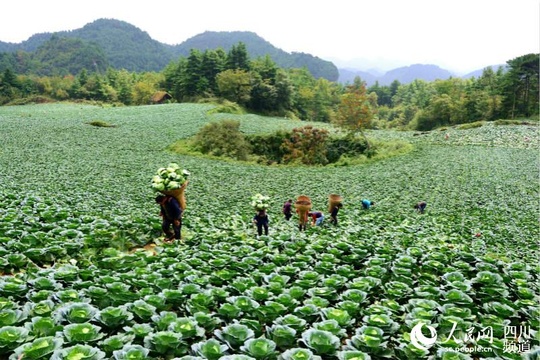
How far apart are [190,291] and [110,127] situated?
1652 inches

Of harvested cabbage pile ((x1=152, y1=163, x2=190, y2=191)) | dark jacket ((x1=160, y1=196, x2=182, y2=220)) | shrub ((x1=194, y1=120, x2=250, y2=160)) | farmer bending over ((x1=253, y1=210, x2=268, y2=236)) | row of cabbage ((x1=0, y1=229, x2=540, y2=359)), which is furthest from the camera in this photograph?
shrub ((x1=194, y1=120, x2=250, y2=160))

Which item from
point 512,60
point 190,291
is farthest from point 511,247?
point 512,60

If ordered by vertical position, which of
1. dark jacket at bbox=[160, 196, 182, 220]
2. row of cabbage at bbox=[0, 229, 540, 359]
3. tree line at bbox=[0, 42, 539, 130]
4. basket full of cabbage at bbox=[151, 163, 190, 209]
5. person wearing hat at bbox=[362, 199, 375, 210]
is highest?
tree line at bbox=[0, 42, 539, 130]

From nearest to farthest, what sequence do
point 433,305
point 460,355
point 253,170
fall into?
point 460,355 → point 433,305 → point 253,170

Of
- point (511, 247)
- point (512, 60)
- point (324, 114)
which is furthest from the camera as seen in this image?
point (324, 114)

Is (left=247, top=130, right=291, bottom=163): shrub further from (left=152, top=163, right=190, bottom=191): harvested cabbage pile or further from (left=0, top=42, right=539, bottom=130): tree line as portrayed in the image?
(left=152, top=163, right=190, bottom=191): harvested cabbage pile

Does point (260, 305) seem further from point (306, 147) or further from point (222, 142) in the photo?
point (306, 147)

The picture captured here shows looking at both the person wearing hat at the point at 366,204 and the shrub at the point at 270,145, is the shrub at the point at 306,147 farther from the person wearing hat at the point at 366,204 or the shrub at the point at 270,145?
the person wearing hat at the point at 366,204

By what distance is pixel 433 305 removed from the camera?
4.47 metres

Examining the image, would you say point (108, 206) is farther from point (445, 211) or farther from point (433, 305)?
point (445, 211)

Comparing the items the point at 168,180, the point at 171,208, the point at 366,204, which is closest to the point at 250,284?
the point at 171,208

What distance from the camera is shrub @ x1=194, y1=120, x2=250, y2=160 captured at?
35469 millimetres

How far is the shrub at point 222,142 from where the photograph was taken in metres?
35.5

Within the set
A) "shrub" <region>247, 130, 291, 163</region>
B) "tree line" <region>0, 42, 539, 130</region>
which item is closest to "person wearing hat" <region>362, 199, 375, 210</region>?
"shrub" <region>247, 130, 291, 163</region>
